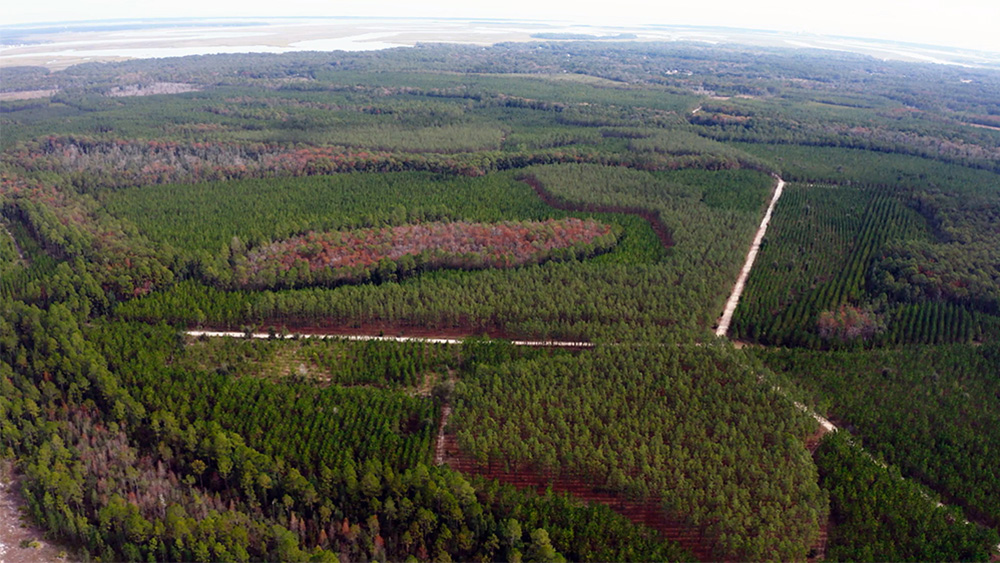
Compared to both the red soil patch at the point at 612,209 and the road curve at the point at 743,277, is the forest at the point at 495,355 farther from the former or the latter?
the road curve at the point at 743,277

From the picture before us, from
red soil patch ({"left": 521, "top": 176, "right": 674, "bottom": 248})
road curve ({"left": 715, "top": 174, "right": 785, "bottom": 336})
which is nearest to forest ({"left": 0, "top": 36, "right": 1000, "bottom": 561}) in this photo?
red soil patch ({"left": 521, "top": 176, "right": 674, "bottom": 248})

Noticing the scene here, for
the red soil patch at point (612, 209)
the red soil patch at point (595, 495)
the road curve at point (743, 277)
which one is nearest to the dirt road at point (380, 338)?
the road curve at point (743, 277)

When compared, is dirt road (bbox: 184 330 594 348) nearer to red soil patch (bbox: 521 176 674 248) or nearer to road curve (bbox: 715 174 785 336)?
road curve (bbox: 715 174 785 336)

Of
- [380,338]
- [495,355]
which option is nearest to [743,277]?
[495,355]

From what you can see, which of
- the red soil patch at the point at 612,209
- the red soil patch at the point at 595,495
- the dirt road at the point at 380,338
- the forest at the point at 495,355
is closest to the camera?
the red soil patch at the point at 595,495

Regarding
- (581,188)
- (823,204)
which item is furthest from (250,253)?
(823,204)

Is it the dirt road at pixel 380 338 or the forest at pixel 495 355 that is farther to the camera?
the dirt road at pixel 380 338

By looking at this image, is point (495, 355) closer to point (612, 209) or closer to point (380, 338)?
point (380, 338)
